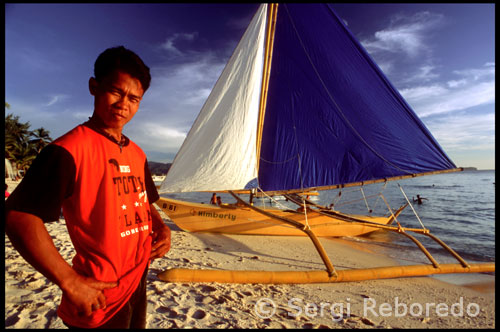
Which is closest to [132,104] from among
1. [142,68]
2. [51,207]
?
[142,68]

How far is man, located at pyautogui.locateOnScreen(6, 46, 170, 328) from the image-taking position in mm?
890

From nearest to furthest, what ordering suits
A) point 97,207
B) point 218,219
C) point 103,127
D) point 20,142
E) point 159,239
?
point 97,207, point 103,127, point 159,239, point 218,219, point 20,142

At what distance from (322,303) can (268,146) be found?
4255 millimetres

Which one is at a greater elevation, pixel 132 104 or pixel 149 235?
pixel 132 104

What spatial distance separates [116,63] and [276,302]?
3.73m

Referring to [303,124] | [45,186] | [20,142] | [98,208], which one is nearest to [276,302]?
[98,208]

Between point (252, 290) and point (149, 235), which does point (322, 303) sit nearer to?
point (252, 290)

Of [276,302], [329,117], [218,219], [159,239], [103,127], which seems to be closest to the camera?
[103,127]

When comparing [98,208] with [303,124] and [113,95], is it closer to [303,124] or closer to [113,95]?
[113,95]

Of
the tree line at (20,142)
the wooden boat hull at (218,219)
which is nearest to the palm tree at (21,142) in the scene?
the tree line at (20,142)

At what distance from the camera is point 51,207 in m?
0.93

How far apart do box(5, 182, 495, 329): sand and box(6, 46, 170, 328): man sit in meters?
2.11

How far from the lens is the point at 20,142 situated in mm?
34219

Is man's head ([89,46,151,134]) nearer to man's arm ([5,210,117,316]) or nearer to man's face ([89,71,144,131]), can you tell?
man's face ([89,71,144,131])
